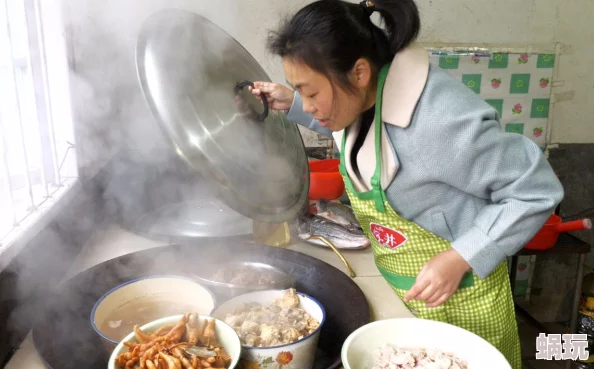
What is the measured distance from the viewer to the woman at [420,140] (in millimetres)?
908

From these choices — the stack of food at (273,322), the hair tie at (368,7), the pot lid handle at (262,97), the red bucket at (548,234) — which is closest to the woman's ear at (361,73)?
the hair tie at (368,7)

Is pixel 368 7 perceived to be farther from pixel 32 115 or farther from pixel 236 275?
pixel 32 115

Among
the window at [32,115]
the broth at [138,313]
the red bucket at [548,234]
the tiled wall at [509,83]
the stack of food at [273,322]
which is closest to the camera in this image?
the stack of food at [273,322]

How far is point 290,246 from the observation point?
1396 mm

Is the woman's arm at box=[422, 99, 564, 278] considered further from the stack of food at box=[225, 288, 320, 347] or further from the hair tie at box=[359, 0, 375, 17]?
the stack of food at box=[225, 288, 320, 347]

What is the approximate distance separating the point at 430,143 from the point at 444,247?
0.29 meters

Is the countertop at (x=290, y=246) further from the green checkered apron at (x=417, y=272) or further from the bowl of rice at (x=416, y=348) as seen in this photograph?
the bowl of rice at (x=416, y=348)

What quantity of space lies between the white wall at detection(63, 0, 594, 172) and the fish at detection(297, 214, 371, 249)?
641mm

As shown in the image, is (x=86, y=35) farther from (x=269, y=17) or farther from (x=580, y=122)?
(x=580, y=122)

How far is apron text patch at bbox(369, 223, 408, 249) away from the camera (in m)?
1.10

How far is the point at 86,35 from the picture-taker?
1517 mm

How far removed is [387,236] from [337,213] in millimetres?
433

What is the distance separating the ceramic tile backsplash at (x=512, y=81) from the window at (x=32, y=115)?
174 centimetres

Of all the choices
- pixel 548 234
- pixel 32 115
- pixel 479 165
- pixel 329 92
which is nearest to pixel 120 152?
pixel 32 115
